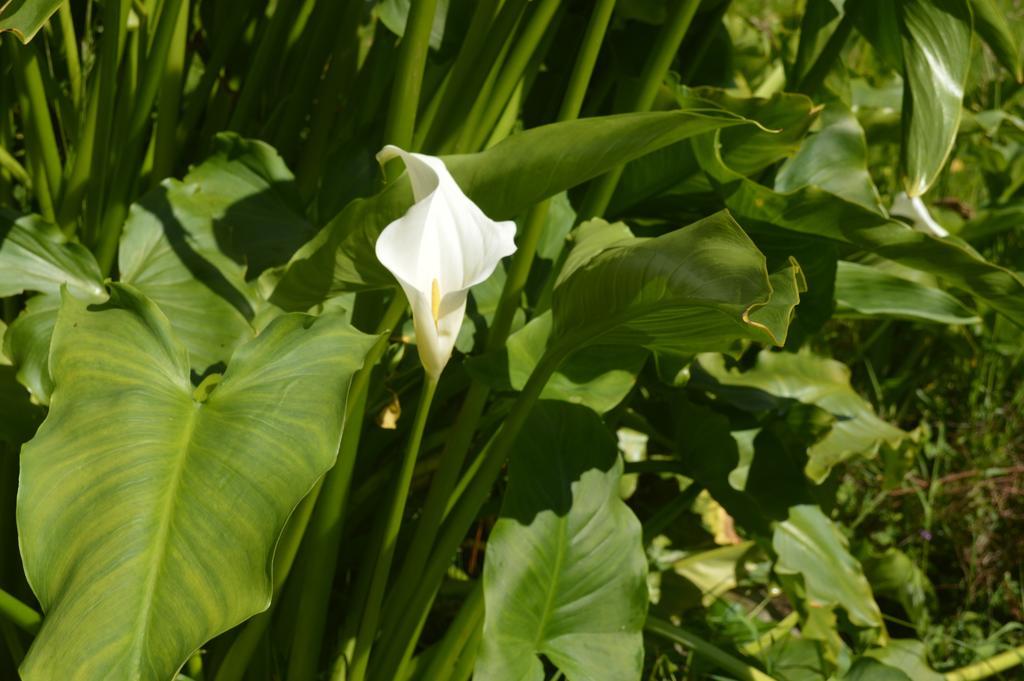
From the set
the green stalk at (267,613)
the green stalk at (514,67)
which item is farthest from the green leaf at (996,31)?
the green stalk at (267,613)

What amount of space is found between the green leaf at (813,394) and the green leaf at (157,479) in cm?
55

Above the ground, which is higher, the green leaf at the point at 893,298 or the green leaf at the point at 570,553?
the green leaf at the point at 893,298

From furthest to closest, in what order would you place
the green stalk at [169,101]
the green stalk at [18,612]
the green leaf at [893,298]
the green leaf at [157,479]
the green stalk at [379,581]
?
the green leaf at [893,298] → the green stalk at [169,101] → the green stalk at [379,581] → the green stalk at [18,612] → the green leaf at [157,479]

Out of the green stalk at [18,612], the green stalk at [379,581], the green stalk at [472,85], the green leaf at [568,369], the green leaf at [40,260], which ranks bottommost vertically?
the green stalk at [379,581]

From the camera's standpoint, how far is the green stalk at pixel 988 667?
1.31 m

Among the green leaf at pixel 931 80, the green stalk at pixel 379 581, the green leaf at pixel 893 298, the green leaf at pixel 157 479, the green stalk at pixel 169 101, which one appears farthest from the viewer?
the green leaf at pixel 893 298

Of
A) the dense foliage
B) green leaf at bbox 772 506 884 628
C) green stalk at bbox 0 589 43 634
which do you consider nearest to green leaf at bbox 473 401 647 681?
the dense foliage

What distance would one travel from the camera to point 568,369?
103cm

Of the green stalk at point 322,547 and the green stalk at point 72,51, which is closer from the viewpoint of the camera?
the green stalk at point 322,547

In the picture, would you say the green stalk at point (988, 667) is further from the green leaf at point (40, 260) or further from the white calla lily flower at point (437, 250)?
the green leaf at point (40, 260)

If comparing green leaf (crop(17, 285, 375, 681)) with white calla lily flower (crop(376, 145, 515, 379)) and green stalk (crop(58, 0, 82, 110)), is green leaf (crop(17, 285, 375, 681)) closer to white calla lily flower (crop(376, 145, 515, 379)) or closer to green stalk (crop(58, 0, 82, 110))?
white calla lily flower (crop(376, 145, 515, 379))

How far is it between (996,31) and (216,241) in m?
0.81

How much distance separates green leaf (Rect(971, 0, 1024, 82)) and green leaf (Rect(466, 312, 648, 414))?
0.49 metres

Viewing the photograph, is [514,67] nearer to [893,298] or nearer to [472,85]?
[472,85]
